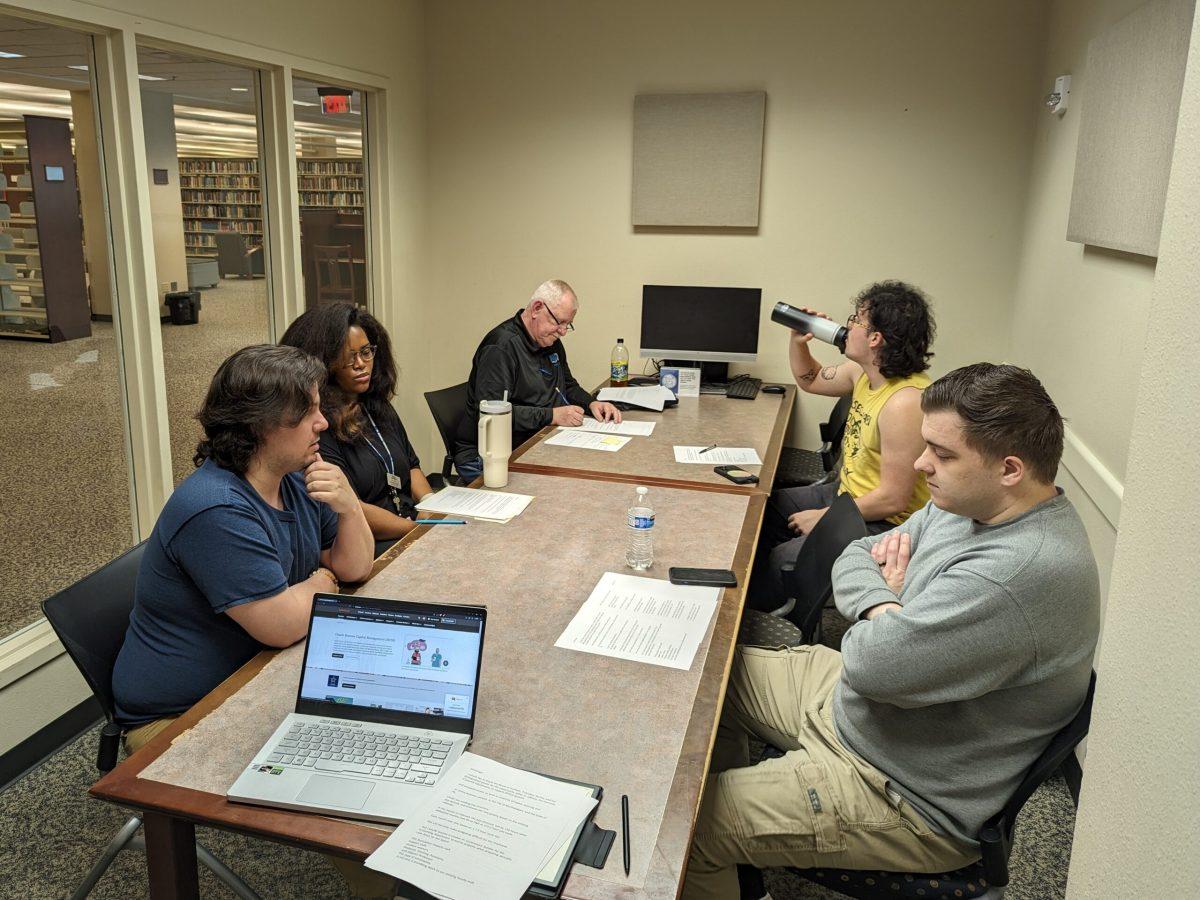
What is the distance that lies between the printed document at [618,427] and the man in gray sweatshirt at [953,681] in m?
1.80

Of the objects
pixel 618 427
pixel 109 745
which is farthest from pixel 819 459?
pixel 109 745

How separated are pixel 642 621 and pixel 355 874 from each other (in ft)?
2.36

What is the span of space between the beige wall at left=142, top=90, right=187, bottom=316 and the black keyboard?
2.47 meters

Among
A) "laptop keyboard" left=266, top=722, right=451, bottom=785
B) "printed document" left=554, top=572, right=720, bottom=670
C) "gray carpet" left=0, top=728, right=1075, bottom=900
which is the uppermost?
"printed document" left=554, top=572, right=720, bottom=670

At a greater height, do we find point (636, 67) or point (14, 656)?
point (636, 67)

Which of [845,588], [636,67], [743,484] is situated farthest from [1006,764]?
[636,67]

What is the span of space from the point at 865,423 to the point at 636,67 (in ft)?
7.99

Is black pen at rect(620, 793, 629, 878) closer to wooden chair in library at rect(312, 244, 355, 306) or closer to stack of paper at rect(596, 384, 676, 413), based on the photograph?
stack of paper at rect(596, 384, 676, 413)

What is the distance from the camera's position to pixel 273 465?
5.89ft

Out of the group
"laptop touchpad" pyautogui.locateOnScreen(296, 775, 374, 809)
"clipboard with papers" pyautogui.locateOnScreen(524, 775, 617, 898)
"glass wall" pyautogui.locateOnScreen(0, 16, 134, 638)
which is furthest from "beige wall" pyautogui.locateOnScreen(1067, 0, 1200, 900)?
"glass wall" pyautogui.locateOnScreen(0, 16, 134, 638)

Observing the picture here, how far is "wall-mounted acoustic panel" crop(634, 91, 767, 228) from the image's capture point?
14.1ft

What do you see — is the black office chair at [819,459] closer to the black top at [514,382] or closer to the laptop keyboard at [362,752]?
the black top at [514,382]

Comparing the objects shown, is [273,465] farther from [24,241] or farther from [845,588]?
[24,241]

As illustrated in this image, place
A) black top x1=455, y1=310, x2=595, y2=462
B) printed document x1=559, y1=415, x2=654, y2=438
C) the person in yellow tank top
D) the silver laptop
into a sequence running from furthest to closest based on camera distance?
black top x1=455, y1=310, x2=595, y2=462
printed document x1=559, y1=415, x2=654, y2=438
the person in yellow tank top
the silver laptop
